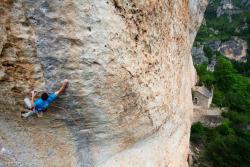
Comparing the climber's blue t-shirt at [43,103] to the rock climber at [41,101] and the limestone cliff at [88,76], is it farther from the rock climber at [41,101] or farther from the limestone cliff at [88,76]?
the limestone cliff at [88,76]

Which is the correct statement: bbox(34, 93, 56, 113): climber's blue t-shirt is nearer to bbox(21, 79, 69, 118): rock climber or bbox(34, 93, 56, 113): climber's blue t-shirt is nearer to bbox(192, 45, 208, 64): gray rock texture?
bbox(21, 79, 69, 118): rock climber

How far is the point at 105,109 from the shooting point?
884 centimetres

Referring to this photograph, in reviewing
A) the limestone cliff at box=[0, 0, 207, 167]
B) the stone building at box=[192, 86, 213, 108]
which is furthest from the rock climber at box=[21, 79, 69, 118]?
the stone building at box=[192, 86, 213, 108]

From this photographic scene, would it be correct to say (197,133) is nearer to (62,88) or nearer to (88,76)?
(88,76)

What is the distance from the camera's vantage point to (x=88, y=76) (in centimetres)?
823

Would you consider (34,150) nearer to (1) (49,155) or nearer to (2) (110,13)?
(1) (49,155)

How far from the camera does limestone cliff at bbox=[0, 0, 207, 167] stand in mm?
7785

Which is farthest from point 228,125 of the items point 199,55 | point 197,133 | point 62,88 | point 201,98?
point 199,55

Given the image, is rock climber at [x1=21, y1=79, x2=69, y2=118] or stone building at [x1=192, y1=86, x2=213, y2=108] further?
stone building at [x1=192, y1=86, x2=213, y2=108]

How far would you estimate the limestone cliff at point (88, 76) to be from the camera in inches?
307

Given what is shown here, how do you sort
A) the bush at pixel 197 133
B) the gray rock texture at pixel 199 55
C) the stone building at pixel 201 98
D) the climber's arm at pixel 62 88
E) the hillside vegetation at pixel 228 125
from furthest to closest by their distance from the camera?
the gray rock texture at pixel 199 55 → the stone building at pixel 201 98 → the bush at pixel 197 133 → the hillside vegetation at pixel 228 125 → the climber's arm at pixel 62 88

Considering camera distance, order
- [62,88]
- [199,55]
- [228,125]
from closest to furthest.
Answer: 1. [62,88]
2. [228,125]
3. [199,55]

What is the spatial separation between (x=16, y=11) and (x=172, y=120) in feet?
20.3

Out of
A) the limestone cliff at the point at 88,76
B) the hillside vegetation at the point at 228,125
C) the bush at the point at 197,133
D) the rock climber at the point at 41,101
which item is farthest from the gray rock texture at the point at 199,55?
the rock climber at the point at 41,101
